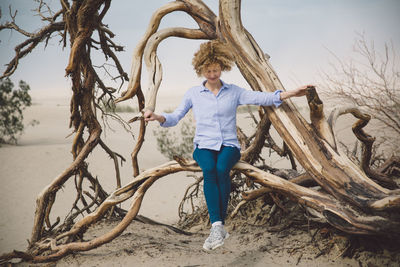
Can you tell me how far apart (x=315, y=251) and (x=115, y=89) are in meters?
3.03

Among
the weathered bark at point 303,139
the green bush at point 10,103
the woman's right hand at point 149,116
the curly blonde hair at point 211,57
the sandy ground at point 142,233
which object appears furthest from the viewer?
the green bush at point 10,103

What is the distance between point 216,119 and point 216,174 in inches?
17.0

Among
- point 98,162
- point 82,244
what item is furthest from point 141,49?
point 98,162

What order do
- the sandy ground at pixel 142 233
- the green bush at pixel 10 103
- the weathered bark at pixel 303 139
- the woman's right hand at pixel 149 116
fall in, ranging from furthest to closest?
the green bush at pixel 10 103, the sandy ground at pixel 142 233, the weathered bark at pixel 303 139, the woman's right hand at pixel 149 116

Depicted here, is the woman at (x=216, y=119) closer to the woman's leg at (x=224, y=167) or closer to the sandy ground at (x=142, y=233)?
the woman's leg at (x=224, y=167)

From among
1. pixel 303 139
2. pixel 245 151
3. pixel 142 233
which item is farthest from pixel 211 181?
pixel 142 233

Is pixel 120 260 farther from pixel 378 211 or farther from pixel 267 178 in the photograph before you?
pixel 378 211

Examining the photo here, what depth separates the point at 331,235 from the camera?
321 cm

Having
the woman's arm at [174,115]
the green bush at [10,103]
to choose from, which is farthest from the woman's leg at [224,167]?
the green bush at [10,103]

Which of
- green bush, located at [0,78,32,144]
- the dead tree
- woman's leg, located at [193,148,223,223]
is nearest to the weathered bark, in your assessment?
the dead tree

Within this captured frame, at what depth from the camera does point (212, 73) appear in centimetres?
282

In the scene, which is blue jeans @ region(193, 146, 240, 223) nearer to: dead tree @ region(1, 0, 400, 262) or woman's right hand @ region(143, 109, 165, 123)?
dead tree @ region(1, 0, 400, 262)

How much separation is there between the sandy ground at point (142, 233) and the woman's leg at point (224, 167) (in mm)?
802

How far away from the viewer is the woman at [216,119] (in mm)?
2715
